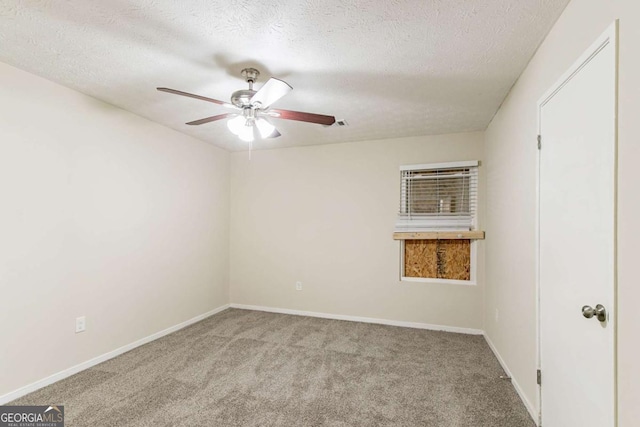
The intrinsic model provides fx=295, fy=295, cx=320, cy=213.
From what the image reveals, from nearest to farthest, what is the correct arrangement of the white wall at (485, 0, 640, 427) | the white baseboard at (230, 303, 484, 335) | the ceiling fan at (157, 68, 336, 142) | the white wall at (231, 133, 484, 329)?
the white wall at (485, 0, 640, 427), the ceiling fan at (157, 68, 336, 142), the white baseboard at (230, 303, 484, 335), the white wall at (231, 133, 484, 329)

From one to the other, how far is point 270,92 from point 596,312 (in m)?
2.00

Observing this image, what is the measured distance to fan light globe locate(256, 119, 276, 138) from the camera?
2299 millimetres

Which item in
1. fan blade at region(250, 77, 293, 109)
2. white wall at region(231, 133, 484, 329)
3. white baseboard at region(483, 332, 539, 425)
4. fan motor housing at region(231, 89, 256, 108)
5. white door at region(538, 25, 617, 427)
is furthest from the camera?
white wall at region(231, 133, 484, 329)

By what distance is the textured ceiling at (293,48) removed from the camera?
157 centimetres

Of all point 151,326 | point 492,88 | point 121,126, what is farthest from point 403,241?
point 121,126

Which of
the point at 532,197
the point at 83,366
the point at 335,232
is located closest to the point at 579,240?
the point at 532,197

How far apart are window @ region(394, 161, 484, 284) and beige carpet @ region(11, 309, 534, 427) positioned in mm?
781

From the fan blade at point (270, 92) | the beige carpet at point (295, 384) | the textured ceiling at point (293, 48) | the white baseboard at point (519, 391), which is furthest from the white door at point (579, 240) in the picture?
the fan blade at point (270, 92)

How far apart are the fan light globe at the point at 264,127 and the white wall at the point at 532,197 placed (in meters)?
1.85

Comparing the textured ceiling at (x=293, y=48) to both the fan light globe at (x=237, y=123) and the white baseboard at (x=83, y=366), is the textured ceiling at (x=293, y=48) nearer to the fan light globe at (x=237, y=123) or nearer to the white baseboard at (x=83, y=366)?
the fan light globe at (x=237, y=123)

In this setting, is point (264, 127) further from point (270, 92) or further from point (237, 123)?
point (270, 92)

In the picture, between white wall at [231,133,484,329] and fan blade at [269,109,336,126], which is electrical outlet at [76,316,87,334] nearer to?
white wall at [231,133,484,329]

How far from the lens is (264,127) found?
2344mm

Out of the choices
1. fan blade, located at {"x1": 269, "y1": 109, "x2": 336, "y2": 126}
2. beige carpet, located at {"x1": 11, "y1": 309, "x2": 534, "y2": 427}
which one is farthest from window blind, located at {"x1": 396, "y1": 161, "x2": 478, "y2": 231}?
fan blade, located at {"x1": 269, "y1": 109, "x2": 336, "y2": 126}
